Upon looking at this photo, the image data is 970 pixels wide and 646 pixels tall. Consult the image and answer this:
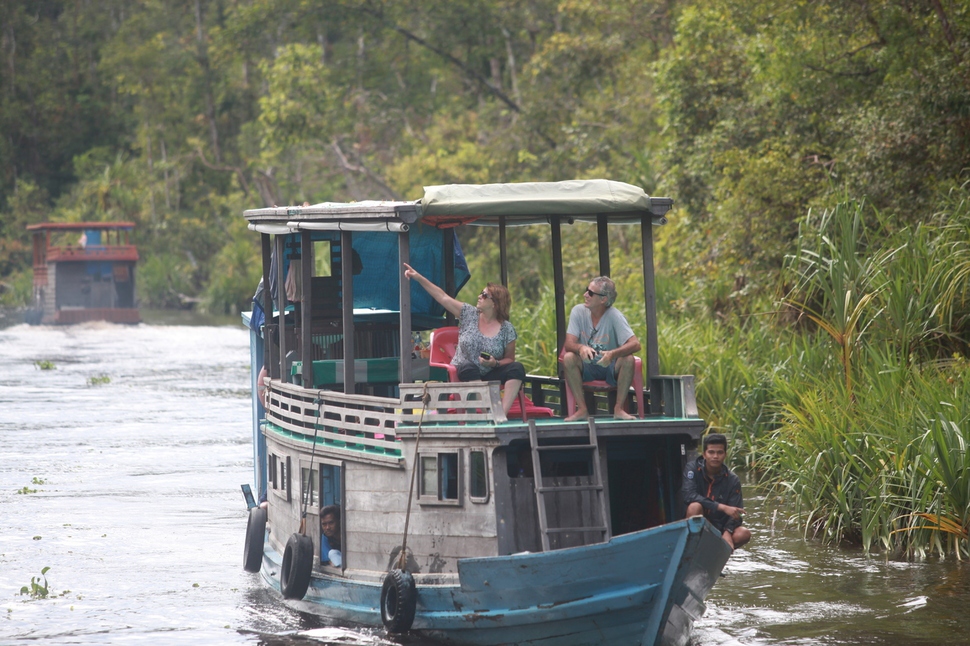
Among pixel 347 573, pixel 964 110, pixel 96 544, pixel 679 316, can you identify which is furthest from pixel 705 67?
pixel 347 573

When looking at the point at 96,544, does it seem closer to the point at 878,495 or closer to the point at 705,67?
the point at 878,495

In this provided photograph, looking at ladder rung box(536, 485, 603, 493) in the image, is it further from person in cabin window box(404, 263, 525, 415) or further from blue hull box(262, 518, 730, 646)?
person in cabin window box(404, 263, 525, 415)

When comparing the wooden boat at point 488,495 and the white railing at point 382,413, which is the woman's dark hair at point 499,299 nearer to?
the wooden boat at point 488,495

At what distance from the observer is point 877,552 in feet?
39.5

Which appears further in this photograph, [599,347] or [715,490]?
[599,347]

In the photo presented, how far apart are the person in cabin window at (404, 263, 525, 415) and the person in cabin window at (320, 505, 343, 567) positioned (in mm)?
1519

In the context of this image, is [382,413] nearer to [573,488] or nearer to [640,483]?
[573,488]

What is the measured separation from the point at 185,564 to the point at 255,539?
1.27 m

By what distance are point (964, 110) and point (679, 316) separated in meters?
6.25

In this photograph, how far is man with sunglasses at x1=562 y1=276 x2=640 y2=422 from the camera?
9.67 m

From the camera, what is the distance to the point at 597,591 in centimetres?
851

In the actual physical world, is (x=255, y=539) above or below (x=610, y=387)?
below

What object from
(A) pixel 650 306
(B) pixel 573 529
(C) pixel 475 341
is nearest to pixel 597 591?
(B) pixel 573 529

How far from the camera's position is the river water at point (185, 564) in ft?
34.4
